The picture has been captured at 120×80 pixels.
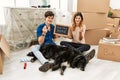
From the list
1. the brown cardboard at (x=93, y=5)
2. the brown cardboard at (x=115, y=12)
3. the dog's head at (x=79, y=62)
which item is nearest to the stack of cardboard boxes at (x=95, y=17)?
the brown cardboard at (x=93, y=5)

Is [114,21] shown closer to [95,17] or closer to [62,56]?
[95,17]

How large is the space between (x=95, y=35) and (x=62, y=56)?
3.71 feet

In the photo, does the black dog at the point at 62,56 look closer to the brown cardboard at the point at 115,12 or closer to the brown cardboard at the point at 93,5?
the brown cardboard at the point at 93,5

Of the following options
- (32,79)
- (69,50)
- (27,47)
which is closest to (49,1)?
(27,47)

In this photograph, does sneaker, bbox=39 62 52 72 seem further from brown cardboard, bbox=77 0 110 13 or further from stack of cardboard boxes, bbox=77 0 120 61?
brown cardboard, bbox=77 0 110 13

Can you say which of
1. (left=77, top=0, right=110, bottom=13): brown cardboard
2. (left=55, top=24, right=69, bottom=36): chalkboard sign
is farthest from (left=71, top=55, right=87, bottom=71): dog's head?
(left=77, top=0, right=110, bottom=13): brown cardboard

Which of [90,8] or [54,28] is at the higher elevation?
[90,8]

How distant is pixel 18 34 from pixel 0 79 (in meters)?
1.05

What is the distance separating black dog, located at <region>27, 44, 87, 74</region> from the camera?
1854 mm

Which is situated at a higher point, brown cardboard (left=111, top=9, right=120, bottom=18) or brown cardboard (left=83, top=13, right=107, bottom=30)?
brown cardboard (left=111, top=9, right=120, bottom=18)

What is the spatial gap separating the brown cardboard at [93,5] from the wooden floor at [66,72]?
1059 mm

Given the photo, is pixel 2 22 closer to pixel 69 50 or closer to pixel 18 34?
pixel 18 34

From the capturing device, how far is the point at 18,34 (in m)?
2.49

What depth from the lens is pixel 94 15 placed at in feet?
8.94
